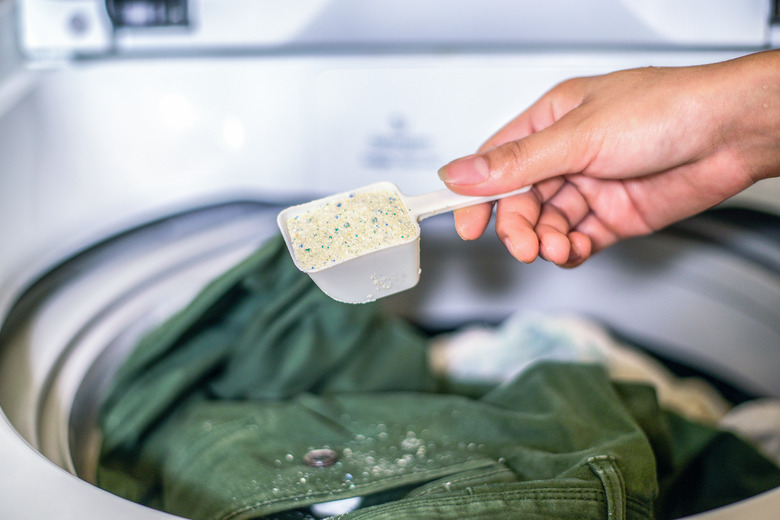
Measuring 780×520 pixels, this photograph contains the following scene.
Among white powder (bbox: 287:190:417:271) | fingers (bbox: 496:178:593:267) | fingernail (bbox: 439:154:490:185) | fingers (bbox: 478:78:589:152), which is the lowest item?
fingers (bbox: 496:178:593:267)

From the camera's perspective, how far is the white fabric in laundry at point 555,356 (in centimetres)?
81

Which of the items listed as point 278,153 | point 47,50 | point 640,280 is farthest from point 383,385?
point 47,50

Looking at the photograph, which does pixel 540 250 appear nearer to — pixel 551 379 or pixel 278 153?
pixel 551 379

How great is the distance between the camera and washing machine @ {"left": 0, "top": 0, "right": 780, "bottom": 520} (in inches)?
28.4

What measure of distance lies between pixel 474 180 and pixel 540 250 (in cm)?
9

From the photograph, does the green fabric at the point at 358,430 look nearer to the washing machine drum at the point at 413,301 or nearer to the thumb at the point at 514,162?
the washing machine drum at the point at 413,301

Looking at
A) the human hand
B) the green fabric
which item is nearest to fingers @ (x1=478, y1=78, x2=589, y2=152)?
the human hand

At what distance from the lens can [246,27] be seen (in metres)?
0.76

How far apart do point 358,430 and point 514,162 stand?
0.95 feet

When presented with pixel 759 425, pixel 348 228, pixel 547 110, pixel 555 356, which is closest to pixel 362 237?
pixel 348 228

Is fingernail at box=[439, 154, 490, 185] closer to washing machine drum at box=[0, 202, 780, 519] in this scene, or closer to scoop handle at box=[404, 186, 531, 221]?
scoop handle at box=[404, 186, 531, 221]

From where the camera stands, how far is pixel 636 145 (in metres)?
0.57

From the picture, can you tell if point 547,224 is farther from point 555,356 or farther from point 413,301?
point 413,301

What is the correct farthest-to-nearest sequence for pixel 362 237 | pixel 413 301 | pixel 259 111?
pixel 413 301 < pixel 259 111 < pixel 362 237
